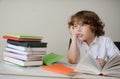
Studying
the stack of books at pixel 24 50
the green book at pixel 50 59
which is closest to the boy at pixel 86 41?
the green book at pixel 50 59

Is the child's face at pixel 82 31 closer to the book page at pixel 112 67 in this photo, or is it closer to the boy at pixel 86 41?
the boy at pixel 86 41

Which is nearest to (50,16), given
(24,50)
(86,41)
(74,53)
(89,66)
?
(86,41)

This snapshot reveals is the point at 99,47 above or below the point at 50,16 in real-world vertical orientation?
below

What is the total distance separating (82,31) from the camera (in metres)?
1.72

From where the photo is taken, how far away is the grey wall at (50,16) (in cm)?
239

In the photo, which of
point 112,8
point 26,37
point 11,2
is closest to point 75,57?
point 26,37

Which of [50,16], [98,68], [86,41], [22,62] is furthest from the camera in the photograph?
[50,16]

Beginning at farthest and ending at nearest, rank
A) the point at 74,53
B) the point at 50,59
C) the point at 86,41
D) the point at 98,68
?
the point at 86,41 < the point at 74,53 < the point at 50,59 < the point at 98,68

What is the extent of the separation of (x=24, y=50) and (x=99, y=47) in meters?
0.82

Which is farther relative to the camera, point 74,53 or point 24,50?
point 74,53

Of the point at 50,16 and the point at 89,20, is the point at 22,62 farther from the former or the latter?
the point at 50,16

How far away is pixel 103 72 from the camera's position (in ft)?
3.48

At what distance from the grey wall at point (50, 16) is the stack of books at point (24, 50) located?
1.11 meters

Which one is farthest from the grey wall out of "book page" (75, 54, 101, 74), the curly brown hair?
"book page" (75, 54, 101, 74)
